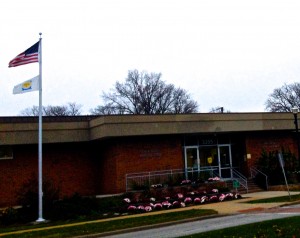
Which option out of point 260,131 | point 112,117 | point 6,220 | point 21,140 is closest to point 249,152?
point 260,131

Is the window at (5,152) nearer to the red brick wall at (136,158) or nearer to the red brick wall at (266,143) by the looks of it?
the red brick wall at (136,158)

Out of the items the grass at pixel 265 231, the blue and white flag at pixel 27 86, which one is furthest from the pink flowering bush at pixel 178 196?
the grass at pixel 265 231

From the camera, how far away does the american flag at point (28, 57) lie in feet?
69.0

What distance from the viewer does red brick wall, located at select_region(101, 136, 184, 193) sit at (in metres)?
27.4

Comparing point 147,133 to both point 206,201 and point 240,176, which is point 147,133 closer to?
point 206,201

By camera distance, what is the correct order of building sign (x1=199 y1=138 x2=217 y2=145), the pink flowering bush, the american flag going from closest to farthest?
1. the american flag
2. the pink flowering bush
3. building sign (x1=199 y1=138 x2=217 y2=145)

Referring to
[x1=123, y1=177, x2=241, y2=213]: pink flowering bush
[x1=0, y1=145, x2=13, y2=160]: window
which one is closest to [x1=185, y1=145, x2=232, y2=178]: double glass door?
[x1=123, y1=177, x2=241, y2=213]: pink flowering bush

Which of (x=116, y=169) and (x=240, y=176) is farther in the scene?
(x=240, y=176)

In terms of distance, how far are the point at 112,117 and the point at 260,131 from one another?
1140 cm

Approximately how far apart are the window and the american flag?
7692mm

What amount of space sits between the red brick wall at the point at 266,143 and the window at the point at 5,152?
1566cm

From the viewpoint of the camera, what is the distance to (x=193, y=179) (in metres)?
28.0

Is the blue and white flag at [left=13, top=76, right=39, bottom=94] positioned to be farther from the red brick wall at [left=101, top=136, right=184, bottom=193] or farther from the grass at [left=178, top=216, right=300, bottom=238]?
the grass at [left=178, top=216, right=300, bottom=238]

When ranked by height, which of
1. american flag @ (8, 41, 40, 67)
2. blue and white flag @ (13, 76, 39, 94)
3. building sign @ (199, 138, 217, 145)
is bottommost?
building sign @ (199, 138, 217, 145)
